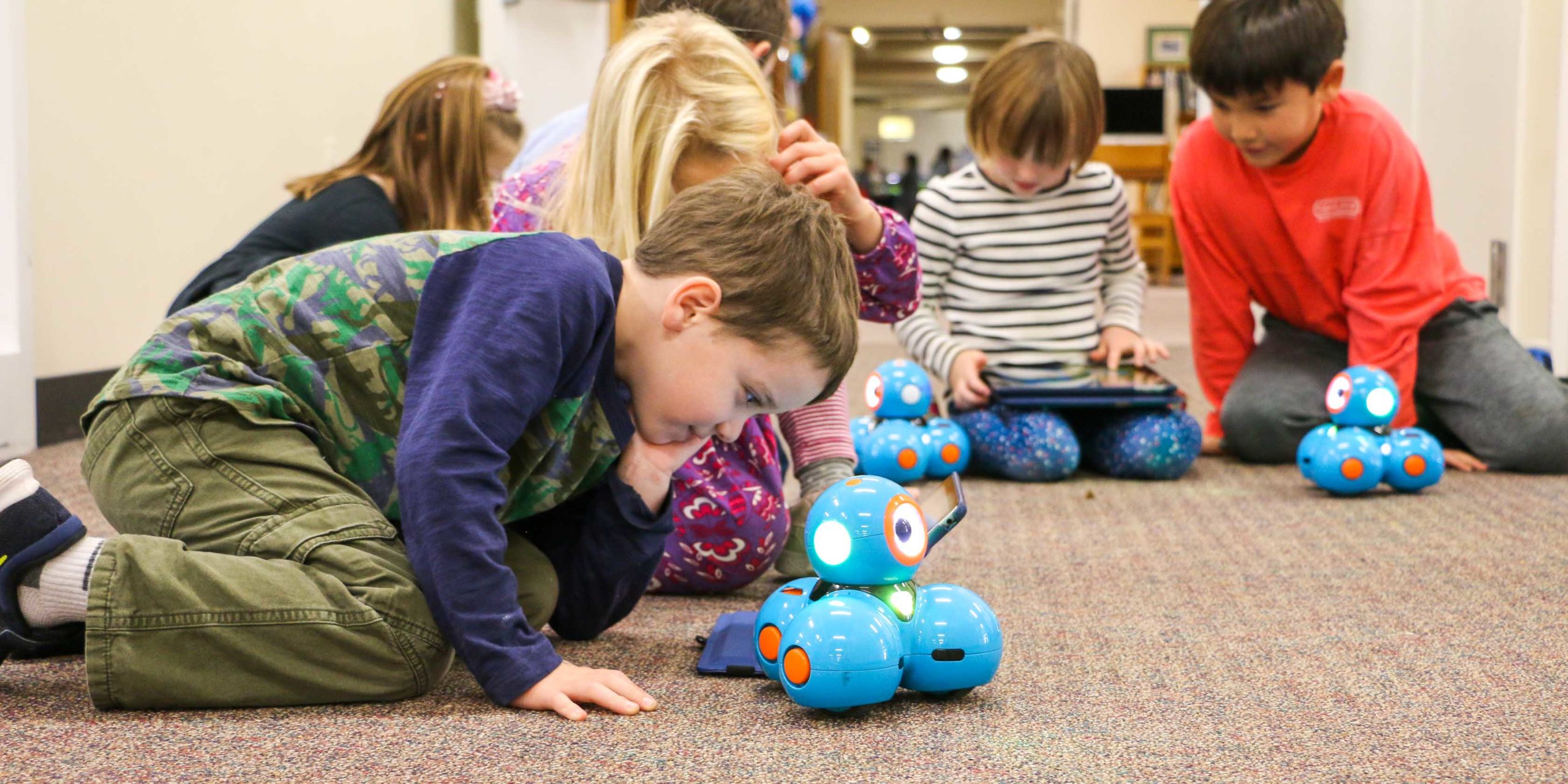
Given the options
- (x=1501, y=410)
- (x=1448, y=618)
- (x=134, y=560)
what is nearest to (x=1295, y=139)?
(x=1501, y=410)

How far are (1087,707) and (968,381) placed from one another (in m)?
1.02

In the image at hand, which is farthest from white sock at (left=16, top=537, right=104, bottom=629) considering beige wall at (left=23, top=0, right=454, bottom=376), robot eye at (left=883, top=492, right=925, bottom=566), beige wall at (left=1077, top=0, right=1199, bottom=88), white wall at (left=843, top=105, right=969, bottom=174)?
white wall at (left=843, top=105, right=969, bottom=174)

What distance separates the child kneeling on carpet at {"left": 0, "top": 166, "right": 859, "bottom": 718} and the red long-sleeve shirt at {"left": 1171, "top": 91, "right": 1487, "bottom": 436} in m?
1.22

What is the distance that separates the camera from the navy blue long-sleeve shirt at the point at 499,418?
0.74 metres

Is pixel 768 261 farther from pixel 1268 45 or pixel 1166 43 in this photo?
pixel 1166 43

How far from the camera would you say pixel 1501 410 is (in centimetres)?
178

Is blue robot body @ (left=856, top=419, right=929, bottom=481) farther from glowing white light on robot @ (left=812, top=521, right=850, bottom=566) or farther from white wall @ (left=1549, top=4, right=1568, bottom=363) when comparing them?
white wall @ (left=1549, top=4, right=1568, bottom=363)

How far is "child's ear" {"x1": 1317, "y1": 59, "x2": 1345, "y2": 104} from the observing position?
1.76 metres

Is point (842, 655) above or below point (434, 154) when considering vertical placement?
below

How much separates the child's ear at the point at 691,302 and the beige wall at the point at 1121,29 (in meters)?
6.72

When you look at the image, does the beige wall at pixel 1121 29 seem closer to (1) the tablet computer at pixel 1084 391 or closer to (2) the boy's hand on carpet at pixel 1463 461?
(2) the boy's hand on carpet at pixel 1463 461

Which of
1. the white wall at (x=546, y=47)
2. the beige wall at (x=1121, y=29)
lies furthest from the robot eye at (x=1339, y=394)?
the beige wall at (x=1121, y=29)

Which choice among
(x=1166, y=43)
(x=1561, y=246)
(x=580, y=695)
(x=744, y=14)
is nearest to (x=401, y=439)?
(x=580, y=695)

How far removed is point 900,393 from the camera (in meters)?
1.70
